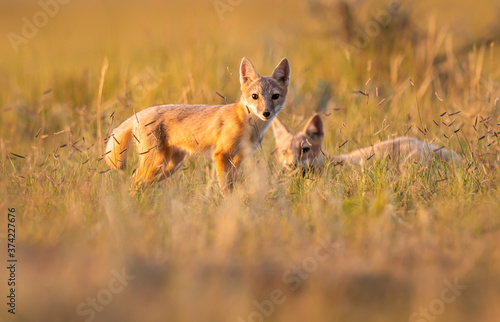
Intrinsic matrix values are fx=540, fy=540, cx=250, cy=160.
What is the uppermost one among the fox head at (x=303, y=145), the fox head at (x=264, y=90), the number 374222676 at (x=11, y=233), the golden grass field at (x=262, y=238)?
the fox head at (x=264, y=90)

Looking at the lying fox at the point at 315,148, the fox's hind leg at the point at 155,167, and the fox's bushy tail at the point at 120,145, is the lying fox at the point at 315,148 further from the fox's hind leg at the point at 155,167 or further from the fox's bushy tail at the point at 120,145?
the fox's bushy tail at the point at 120,145

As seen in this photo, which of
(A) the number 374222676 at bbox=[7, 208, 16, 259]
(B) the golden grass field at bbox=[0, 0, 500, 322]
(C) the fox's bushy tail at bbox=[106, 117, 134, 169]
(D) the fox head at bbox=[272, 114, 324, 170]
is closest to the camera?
(B) the golden grass field at bbox=[0, 0, 500, 322]

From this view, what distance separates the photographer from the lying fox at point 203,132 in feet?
15.7

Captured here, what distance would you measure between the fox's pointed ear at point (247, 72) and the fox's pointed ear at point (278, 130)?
0.81m

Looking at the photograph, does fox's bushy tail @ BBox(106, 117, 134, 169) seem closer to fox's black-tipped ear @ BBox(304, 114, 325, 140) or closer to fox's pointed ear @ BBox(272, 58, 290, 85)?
fox's pointed ear @ BBox(272, 58, 290, 85)

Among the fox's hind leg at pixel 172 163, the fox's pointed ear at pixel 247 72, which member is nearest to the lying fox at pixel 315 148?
the fox's pointed ear at pixel 247 72

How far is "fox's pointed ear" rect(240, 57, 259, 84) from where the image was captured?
5086 millimetres

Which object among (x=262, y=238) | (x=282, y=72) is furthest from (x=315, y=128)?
(x=262, y=238)

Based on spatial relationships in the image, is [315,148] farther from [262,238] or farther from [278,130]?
[262,238]

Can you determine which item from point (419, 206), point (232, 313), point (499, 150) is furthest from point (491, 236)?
point (232, 313)

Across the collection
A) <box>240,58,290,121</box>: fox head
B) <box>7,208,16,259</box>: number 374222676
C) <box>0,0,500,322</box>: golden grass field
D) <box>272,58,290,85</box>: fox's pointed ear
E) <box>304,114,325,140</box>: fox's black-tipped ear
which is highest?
<box>272,58,290,85</box>: fox's pointed ear

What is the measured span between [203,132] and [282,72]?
0.99 m

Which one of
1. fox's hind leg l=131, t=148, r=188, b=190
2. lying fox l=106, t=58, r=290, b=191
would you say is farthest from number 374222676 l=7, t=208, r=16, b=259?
lying fox l=106, t=58, r=290, b=191

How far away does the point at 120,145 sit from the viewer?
491cm
